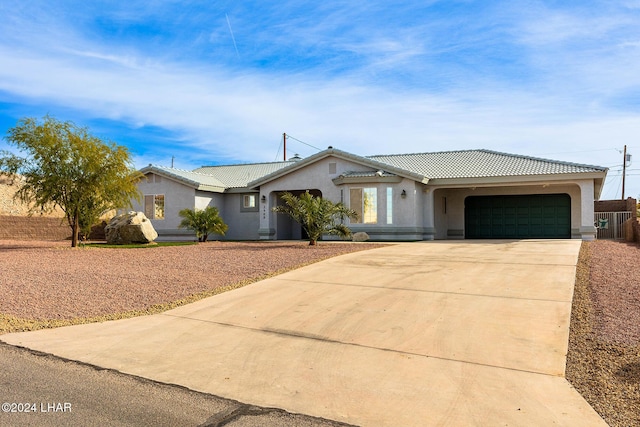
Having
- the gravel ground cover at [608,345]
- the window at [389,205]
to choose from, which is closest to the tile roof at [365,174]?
the window at [389,205]

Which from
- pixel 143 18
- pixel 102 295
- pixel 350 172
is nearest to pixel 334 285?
pixel 102 295

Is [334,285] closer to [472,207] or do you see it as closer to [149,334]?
[149,334]

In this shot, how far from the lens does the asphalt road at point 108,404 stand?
3924mm

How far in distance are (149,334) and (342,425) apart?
12.3ft

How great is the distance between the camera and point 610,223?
24797 mm

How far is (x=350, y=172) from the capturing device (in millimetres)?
22141

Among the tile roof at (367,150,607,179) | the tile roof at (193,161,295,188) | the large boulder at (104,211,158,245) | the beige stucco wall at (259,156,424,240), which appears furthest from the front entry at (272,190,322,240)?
the large boulder at (104,211,158,245)

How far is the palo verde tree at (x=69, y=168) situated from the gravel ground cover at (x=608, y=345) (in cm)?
1660

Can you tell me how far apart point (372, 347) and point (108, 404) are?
305cm

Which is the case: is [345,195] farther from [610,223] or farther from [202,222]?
[610,223]

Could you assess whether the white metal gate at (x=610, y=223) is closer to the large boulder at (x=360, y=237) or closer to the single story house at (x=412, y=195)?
the single story house at (x=412, y=195)

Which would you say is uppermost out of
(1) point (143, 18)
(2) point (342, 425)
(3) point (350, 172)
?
(1) point (143, 18)

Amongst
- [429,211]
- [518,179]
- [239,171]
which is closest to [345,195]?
[429,211]

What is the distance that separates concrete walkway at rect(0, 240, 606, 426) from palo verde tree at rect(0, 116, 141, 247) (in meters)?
11.7
